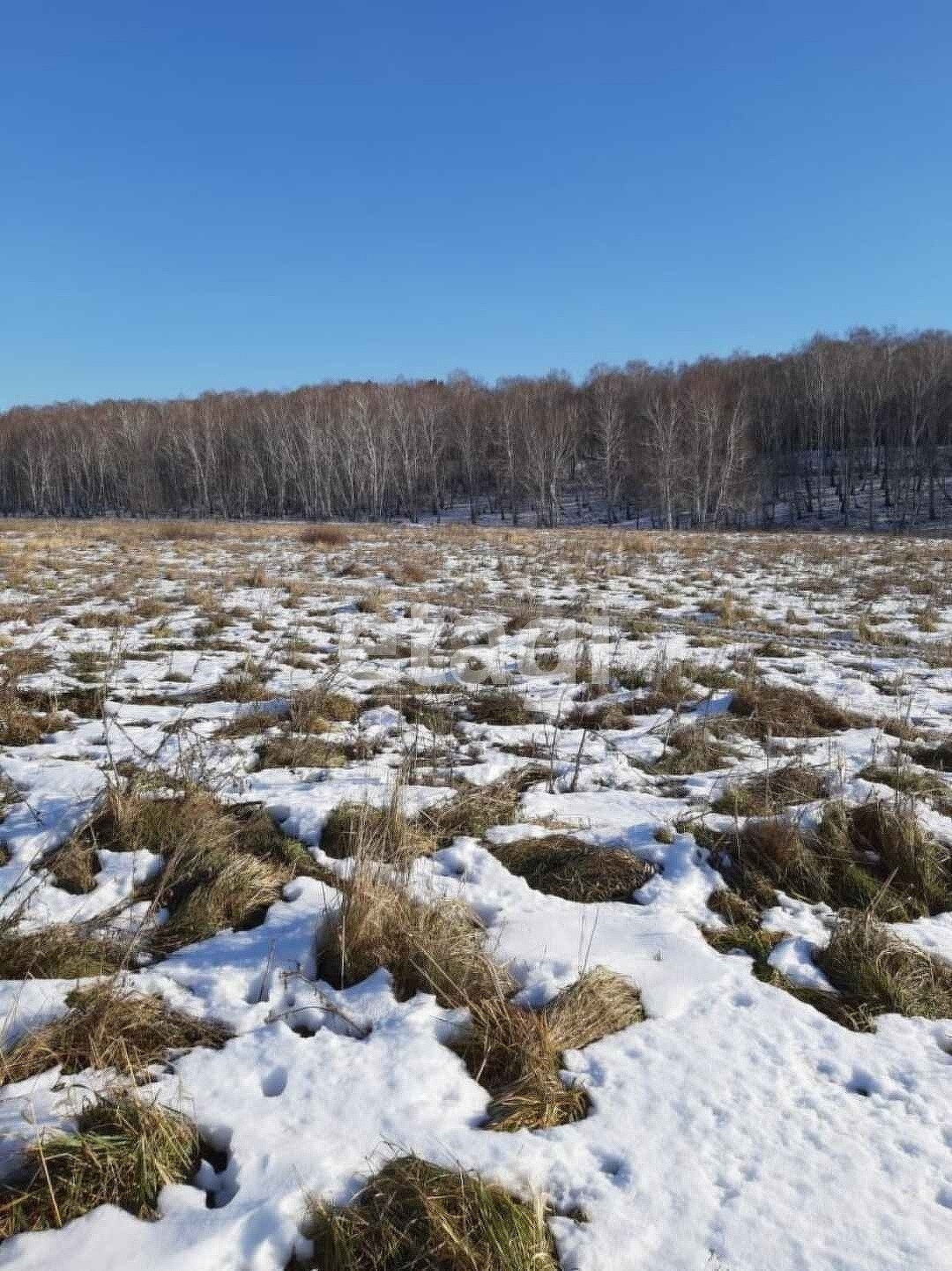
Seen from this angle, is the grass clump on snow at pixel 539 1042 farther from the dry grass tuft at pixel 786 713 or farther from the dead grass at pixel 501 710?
the dry grass tuft at pixel 786 713

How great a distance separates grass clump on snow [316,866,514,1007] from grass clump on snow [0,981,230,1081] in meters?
0.49

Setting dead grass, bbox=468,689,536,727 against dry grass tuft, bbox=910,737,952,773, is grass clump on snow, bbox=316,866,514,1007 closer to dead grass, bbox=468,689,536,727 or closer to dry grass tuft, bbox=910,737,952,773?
dead grass, bbox=468,689,536,727

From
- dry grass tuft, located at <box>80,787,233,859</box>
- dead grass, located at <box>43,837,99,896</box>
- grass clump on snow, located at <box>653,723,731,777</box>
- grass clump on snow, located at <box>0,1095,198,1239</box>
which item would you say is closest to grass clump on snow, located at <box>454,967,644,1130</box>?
grass clump on snow, located at <box>0,1095,198,1239</box>

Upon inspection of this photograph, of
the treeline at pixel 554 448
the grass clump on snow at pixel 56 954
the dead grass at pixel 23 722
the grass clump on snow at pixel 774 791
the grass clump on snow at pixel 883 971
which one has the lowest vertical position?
the grass clump on snow at pixel 883 971

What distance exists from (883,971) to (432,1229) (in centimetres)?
185

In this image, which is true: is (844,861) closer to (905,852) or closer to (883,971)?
(905,852)

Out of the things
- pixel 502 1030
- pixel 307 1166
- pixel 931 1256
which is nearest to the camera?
pixel 931 1256

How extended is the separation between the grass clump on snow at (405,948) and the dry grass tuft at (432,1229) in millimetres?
689

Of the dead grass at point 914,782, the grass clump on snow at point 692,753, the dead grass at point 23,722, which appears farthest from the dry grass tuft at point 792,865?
the dead grass at point 23,722

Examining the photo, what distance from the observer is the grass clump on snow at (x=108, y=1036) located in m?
1.97

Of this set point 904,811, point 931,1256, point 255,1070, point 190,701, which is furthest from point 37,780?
point 904,811

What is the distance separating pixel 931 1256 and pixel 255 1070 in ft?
5.72

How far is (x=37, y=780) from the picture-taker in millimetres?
3719

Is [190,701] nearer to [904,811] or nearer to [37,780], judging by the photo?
[37,780]
